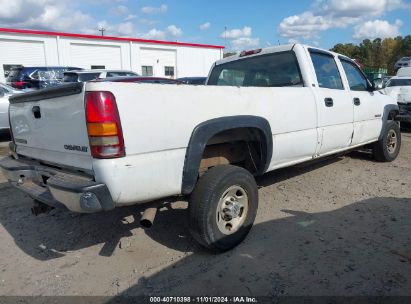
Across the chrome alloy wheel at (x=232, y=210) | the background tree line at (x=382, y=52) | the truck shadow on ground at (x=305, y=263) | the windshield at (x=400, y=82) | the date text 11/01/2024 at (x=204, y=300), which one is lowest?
the date text 11/01/2024 at (x=204, y=300)

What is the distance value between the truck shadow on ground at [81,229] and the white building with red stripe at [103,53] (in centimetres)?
2379

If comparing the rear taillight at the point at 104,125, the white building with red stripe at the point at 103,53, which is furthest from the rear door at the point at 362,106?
the white building with red stripe at the point at 103,53

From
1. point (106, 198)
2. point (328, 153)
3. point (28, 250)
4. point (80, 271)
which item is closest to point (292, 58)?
point (328, 153)

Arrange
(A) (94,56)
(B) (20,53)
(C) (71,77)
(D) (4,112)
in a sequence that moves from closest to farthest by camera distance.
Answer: (D) (4,112)
(C) (71,77)
(B) (20,53)
(A) (94,56)

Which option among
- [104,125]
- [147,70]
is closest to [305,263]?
[104,125]

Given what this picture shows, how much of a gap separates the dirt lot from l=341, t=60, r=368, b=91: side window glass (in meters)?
1.52

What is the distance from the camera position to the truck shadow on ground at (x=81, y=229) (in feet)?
12.1

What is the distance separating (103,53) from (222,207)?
2797 cm

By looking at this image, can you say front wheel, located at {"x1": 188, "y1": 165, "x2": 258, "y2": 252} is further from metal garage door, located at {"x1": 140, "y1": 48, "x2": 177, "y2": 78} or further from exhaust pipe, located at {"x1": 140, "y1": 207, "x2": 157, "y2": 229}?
metal garage door, located at {"x1": 140, "y1": 48, "x2": 177, "y2": 78}

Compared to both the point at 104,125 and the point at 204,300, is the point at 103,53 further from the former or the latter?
the point at 204,300

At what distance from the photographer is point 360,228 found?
3.88 m

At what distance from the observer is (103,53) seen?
28906mm

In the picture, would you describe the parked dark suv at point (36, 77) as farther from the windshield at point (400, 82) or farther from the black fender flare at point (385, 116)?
the black fender flare at point (385, 116)

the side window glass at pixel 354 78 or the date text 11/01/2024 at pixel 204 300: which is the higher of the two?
the side window glass at pixel 354 78
